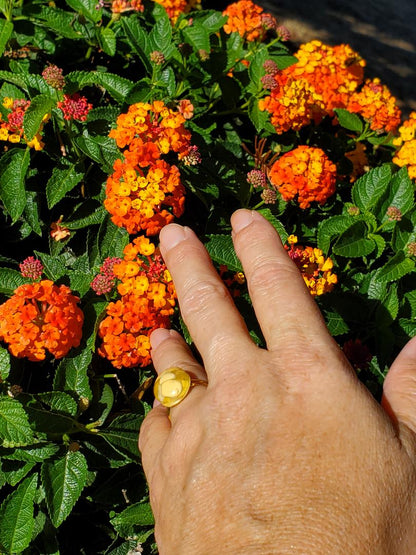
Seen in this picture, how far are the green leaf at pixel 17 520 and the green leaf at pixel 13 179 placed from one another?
917 mm

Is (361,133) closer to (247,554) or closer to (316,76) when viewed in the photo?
(316,76)

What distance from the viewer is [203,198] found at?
6.57 feet

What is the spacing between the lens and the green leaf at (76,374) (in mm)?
1747

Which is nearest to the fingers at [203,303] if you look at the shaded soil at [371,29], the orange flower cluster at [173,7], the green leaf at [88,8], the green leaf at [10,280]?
the green leaf at [10,280]

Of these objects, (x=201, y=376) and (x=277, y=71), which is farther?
(x=277, y=71)

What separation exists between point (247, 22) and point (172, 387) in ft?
6.76

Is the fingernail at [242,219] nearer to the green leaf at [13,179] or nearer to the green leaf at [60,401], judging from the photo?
the green leaf at [60,401]

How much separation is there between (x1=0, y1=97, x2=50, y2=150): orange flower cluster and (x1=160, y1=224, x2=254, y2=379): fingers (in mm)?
784

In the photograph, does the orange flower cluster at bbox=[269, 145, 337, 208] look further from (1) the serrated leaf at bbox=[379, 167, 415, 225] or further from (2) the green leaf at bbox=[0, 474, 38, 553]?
(2) the green leaf at bbox=[0, 474, 38, 553]

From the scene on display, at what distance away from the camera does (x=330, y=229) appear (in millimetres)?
2115

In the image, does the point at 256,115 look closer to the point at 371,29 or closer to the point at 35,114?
the point at 35,114

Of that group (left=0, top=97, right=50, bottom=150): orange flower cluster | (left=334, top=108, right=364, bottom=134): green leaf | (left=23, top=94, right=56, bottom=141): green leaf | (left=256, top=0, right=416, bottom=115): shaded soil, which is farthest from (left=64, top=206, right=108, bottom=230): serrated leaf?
(left=256, top=0, right=416, bottom=115): shaded soil

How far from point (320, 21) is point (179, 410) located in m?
4.70

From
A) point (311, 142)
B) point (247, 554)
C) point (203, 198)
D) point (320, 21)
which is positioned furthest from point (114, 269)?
point (320, 21)
